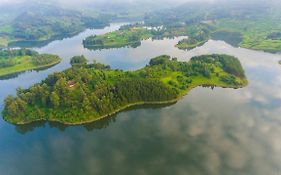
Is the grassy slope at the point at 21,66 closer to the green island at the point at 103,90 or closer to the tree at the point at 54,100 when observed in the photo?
the green island at the point at 103,90

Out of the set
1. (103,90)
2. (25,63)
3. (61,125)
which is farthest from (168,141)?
(25,63)

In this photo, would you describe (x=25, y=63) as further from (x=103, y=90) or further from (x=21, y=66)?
(x=103, y=90)

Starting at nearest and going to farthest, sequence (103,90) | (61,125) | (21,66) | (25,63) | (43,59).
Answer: (61,125)
(103,90)
(21,66)
(25,63)
(43,59)

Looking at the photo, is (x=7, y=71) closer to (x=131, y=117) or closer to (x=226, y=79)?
(x=131, y=117)

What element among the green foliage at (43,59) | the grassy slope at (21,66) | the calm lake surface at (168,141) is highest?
the green foliage at (43,59)

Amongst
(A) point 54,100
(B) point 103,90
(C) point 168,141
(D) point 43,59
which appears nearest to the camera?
(C) point 168,141

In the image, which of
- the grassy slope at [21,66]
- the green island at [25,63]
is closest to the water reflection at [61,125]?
the grassy slope at [21,66]

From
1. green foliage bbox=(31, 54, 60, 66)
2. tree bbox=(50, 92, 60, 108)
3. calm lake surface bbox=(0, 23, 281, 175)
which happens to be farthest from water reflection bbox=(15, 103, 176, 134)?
green foliage bbox=(31, 54, 60, 66)
